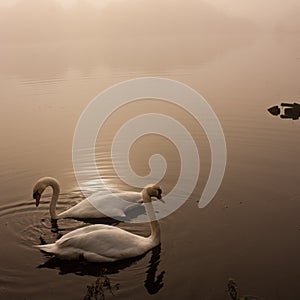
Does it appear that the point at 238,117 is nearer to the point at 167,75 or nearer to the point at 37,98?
the point at 37,98

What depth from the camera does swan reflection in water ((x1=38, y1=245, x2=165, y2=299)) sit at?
29.8 ft

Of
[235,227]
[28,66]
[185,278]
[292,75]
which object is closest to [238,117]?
[235,227]

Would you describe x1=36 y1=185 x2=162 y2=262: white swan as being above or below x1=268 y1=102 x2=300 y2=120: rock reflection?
below

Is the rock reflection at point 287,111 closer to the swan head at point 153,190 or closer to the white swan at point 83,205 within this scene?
the white swan at point 83,205

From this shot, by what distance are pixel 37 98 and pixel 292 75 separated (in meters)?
20.5

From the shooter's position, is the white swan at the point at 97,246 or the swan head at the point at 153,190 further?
the swan head at the point at 153,190

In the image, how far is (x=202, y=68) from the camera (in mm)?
45469

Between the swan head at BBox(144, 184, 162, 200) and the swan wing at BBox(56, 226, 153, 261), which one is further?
the swan head at BBox(144, 184, 162, 200)

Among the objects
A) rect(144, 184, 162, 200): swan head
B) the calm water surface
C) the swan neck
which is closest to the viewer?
the calm water surface

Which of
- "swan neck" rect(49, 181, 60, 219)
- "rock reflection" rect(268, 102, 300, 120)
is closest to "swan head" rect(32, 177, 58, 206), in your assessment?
"swan neck" rect(49, 181, 60, 219)

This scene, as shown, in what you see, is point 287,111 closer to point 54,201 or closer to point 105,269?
point 54,201

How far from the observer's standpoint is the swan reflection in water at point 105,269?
908cm

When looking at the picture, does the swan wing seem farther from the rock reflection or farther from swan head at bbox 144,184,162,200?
the rock reflection

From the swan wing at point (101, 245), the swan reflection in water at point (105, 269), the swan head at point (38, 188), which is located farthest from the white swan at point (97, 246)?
the swan head at point (38, 188)
